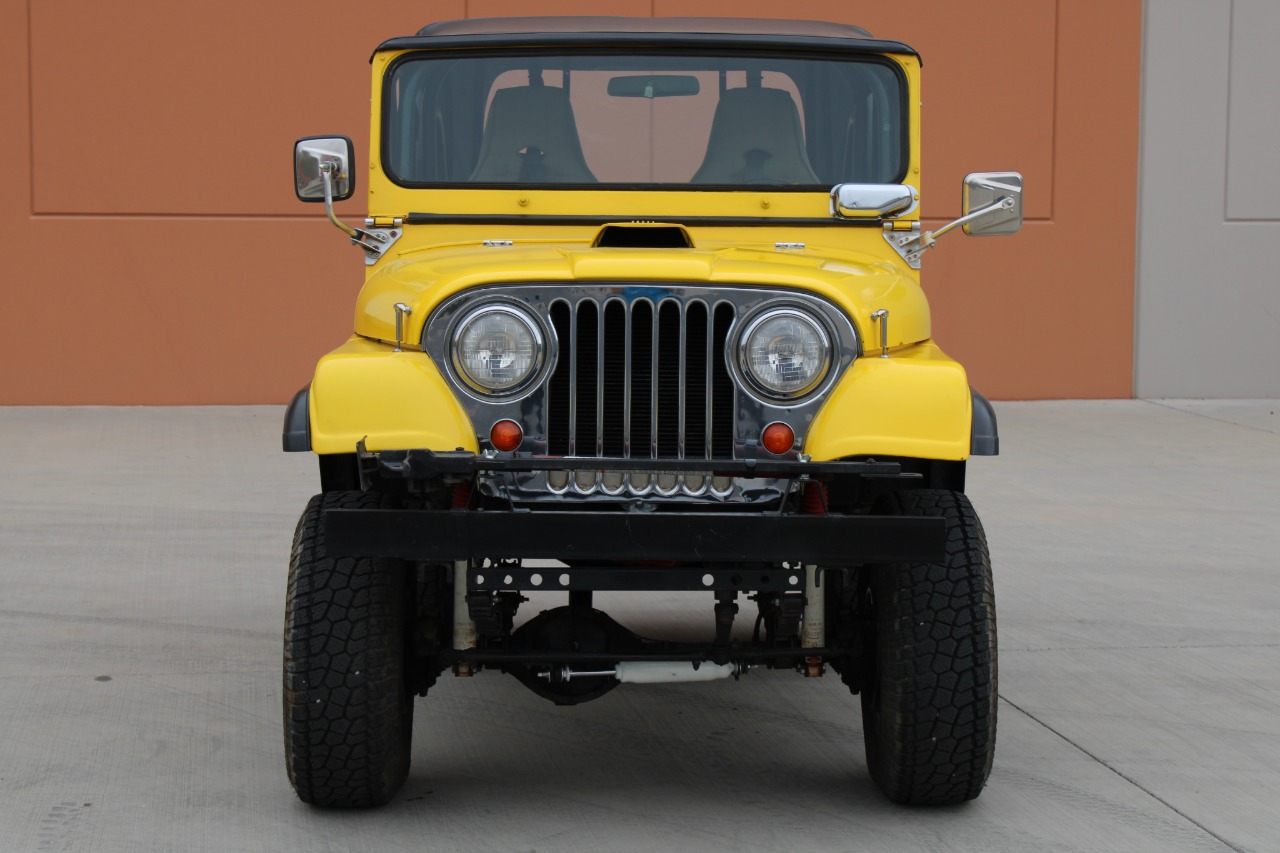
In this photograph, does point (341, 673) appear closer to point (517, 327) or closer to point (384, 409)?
point (384, 409)

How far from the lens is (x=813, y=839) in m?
3.95

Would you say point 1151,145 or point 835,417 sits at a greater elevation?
point 1151,145

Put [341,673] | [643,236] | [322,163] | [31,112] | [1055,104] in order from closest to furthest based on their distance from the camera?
[341,673] < [643,236] < [322,163] < [31,112] < [1055,104]

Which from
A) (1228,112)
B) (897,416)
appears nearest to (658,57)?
(897,416)

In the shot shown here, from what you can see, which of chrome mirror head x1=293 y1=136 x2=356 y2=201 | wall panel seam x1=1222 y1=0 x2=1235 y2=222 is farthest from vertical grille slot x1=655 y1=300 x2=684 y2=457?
wall panel seam x1=1222 y1=0 x2=1235 y2=222

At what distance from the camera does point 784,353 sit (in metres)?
3.82

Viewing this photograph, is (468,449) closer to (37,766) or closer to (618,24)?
(37,766)

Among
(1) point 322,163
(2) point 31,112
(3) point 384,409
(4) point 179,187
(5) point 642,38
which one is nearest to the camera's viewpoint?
(3) point 384,409

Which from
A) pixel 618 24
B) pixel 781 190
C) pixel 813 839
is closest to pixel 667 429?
pixel 813 839

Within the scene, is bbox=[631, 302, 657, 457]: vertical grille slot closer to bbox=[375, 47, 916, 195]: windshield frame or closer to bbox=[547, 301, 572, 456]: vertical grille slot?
bbox=[547, 301, 572, 456]: vertical grille slot

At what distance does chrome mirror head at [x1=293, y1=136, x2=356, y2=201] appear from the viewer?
493cm

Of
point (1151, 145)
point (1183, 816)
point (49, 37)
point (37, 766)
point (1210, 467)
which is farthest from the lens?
point (1151, 145)

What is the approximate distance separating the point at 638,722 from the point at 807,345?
1.59 meters

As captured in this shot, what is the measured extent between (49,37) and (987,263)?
6.80m
